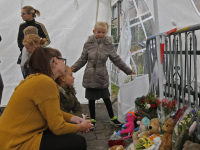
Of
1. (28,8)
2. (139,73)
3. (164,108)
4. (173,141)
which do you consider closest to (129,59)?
(139,73)

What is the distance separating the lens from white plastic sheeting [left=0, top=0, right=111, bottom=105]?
4.47 metres

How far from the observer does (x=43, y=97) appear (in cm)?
158

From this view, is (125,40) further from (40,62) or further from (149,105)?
(40,62)

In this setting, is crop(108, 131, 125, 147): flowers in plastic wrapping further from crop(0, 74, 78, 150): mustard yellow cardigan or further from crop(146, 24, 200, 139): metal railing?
crop(0, 74, 78, 150): mustard yellow cardigan

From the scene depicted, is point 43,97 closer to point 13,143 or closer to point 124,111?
point 13,143

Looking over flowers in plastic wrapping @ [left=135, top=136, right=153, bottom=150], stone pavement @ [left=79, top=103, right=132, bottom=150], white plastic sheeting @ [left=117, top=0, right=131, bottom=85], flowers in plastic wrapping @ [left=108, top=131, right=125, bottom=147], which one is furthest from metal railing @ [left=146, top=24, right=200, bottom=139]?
stone pavement @ [left=79, top=103, right=132, bottom=150]

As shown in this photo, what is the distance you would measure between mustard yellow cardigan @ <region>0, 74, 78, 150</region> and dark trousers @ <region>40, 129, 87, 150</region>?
0.06 metres

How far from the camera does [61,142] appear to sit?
1.71 metres

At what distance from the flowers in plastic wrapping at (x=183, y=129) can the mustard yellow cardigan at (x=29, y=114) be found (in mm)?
986

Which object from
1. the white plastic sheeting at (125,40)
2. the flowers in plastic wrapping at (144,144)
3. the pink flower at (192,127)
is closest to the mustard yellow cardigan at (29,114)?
the flowers in plastic wrapping at (144,144)

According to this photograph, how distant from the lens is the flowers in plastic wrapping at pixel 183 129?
1.94m

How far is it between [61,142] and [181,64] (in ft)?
4.63

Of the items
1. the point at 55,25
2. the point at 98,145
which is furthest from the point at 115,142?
the point at 55,25

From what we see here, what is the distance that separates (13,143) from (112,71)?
3289mm
